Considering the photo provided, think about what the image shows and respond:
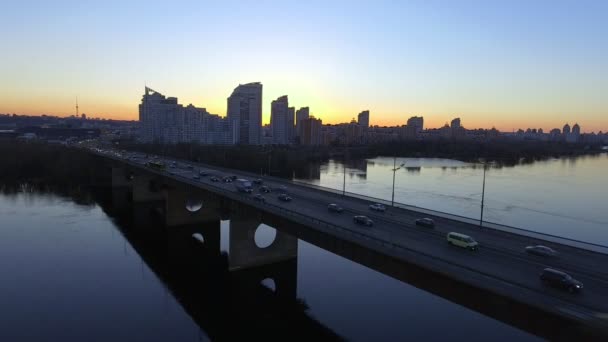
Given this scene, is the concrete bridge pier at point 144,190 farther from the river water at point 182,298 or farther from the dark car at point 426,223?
the dark car at point 426,223

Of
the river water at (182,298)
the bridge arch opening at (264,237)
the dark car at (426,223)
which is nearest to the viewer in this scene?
the dark car at (426,223)

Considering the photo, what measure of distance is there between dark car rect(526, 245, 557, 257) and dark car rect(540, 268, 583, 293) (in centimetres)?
319

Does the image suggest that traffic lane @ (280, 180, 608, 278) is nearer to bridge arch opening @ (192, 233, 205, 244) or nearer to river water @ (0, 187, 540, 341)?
river water @ (0, 187, 540, 341)

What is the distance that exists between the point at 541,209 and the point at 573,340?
4709cm

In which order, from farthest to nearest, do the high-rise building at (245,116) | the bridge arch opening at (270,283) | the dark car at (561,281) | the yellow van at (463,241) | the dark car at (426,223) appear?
the high-rise building at (245,116), the bridge arch opening at (270,283), the dark car at (426,223), the yellow van at (463,241), the dark car at (561,281)

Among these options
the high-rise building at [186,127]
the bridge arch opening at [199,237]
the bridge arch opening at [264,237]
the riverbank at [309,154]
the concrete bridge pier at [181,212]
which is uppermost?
the high-rise building at [186,127]

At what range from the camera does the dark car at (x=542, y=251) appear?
52.9 feet

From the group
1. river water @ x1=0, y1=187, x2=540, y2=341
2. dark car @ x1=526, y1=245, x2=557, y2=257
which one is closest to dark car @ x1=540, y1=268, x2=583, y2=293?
river water @ x1=0, y1=187, x2=540, y2=341

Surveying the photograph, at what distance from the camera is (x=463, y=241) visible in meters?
17.0

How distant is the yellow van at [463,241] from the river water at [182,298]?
8.55ft

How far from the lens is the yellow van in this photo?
16875mm

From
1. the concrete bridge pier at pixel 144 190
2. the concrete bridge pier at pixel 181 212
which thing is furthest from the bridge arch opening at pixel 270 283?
the concrete bridge pier at pixel 144 190

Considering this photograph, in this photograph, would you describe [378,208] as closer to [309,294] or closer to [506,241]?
[309,294]

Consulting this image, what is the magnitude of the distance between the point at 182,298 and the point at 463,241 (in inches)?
753
